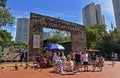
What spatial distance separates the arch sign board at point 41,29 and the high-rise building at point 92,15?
53476mm

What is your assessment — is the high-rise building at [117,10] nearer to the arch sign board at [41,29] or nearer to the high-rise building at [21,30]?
the arch sign board at [41,29]

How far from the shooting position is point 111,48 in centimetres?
3656

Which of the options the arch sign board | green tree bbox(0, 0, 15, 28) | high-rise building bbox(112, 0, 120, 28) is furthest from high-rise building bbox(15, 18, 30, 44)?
the arch sign board

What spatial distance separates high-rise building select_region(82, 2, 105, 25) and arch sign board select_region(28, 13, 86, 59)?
53.5 meters

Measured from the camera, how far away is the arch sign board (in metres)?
17.5

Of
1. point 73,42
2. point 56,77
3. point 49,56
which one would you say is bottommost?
point 56,77

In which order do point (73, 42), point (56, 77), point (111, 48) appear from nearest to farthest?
point (56, 77) < point (73, 42) < point (111, 48)

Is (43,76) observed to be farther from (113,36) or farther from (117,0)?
(117,0)

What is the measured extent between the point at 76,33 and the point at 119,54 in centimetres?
1603

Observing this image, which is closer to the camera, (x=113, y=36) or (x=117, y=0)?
(x=113, y=36)

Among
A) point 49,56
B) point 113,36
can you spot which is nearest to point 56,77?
point 49,56

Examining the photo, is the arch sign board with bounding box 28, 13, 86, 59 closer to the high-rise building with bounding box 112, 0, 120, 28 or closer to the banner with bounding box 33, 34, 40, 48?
the banner with bounding box 33, 34, 40, 48

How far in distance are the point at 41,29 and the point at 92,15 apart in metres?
60.6

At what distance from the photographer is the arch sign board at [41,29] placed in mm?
17531
